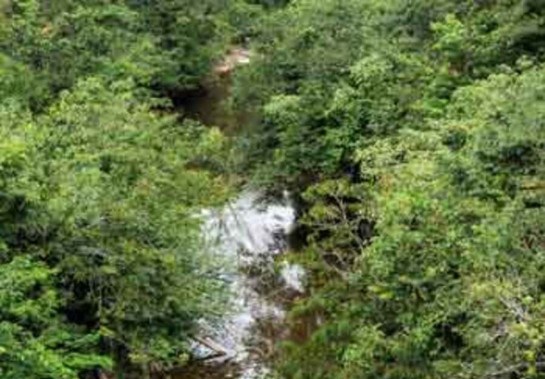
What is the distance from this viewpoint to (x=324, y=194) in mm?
19172

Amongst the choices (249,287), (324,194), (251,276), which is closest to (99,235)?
(324,194)

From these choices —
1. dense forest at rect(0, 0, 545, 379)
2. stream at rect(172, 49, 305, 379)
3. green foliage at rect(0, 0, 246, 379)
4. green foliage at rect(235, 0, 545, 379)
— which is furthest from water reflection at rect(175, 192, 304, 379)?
green foliage at rect(0, 0, 246, 379)

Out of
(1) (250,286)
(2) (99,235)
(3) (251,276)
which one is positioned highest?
(2) (99,235)

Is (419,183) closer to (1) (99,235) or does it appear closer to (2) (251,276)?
(1) (99,235)

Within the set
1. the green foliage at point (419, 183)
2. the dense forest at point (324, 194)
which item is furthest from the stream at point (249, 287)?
the green foliage at point (419, 183)

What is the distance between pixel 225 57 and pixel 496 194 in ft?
102

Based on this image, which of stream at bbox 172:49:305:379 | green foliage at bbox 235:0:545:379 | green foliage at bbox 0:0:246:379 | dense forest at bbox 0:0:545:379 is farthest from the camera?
stream at bbox 172:49:305:379

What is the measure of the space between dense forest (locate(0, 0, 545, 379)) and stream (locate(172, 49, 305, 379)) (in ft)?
2.11

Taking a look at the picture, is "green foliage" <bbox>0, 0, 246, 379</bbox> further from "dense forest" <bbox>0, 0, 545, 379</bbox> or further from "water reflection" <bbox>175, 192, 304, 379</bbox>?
"water reflection" <bbox>175, 192, 304, 379</bbox>

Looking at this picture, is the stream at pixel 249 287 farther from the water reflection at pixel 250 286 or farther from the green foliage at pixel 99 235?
the green foliage at pixel 99 235

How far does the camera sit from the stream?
19.5m

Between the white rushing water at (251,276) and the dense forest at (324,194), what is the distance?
0.68m

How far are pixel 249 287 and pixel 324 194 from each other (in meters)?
4.85

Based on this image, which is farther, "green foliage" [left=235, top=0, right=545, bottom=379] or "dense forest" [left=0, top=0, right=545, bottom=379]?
"dense forest" [left=0, top=0, right=545, bottom=379]
